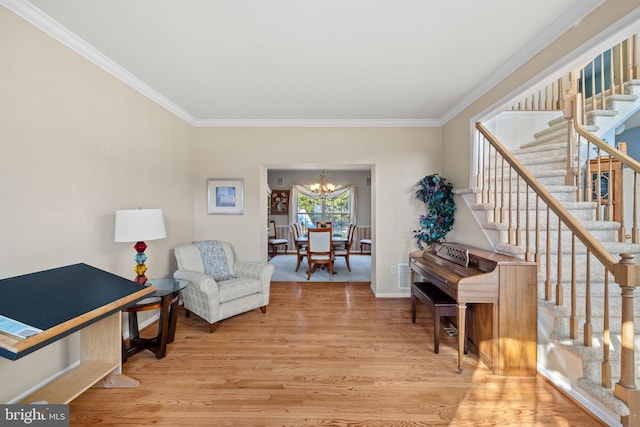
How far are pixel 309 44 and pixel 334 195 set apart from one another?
6347 millimetres

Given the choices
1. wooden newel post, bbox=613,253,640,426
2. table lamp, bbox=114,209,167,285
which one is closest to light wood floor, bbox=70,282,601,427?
wooden newel post, bbox=613,253,640,426

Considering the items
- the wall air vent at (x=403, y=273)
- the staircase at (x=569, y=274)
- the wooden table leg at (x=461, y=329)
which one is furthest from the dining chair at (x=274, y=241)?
the wooden table leg at (x=461, y=329)

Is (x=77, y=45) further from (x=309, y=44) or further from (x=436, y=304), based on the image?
(x=436, y=304)

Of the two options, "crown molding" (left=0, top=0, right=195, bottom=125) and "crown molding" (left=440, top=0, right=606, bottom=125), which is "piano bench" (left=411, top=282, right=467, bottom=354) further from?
"crown molding" (left=0, top=0, right=195, bottom=125)

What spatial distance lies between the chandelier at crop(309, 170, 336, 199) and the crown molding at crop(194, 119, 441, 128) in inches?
141

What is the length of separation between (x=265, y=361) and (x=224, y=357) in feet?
1.24

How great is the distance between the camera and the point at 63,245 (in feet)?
6.70

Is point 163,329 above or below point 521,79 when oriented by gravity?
below

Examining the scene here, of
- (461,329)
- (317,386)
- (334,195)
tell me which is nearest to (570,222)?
(461,329)

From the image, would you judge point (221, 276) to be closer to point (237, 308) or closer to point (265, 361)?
point (237, 308)

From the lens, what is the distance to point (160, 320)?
2301 mm

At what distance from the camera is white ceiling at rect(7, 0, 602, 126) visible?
1.78 metres

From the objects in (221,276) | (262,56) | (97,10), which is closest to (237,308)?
(221,276)

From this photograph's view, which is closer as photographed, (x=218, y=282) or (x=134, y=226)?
(x=134, y=226)
